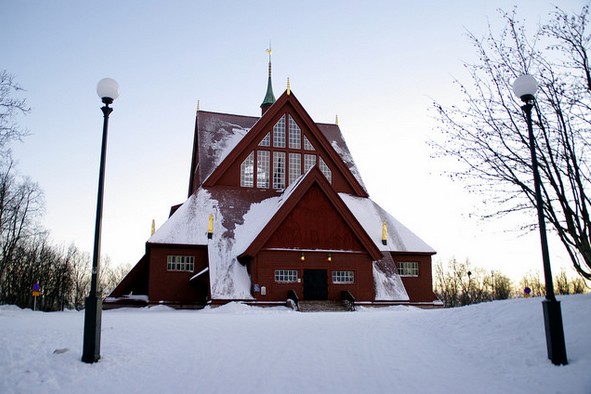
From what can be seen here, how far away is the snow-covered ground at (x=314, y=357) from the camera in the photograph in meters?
8.99

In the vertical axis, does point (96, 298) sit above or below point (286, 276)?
below

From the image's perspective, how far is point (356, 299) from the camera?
26312 mm

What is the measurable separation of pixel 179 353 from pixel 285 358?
2220 mm

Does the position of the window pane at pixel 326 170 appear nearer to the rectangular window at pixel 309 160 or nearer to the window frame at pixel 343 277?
the rectangular window at pixel 309 160

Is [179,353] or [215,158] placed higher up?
[215,158]

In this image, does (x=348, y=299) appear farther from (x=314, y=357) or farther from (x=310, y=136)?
(x=314, y=357)

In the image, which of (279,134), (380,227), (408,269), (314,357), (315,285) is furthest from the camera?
(279,134)

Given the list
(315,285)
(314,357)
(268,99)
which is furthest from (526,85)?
(268,99)

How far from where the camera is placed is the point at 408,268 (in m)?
30.7

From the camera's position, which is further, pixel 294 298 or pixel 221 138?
pixel 221 138

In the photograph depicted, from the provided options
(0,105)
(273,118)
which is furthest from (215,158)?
(0,105)

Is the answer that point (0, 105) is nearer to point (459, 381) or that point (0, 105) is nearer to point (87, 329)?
point (87, 329)

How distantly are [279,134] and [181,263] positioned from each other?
34.9 feet

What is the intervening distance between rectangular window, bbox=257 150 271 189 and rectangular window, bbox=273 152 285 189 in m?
0.39
